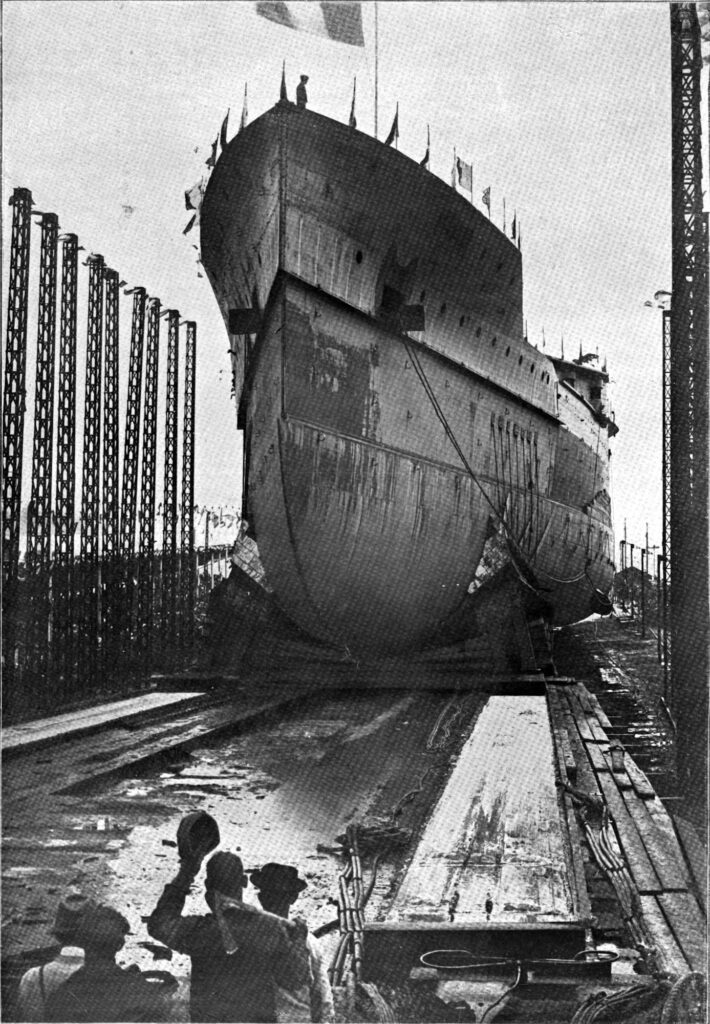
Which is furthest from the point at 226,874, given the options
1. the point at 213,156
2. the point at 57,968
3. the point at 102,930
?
the point at 213,156

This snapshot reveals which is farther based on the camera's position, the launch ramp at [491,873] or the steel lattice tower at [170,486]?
the steel lattice tower at [170,486]

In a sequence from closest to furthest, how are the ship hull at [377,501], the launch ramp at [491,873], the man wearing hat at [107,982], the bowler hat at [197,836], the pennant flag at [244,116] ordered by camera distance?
the launch ramp at [491,873], the man wearing hat at [107,982], the bowler hat at [197,836], the pennant flag at [244,116], the ship hull at [377,501]

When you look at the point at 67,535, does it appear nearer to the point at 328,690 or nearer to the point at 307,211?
the point at 328,690

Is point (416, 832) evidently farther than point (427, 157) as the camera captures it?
No

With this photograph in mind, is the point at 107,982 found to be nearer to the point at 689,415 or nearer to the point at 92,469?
the point at 92,469

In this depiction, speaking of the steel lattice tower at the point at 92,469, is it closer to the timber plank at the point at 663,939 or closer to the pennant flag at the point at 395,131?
the pennant flag at the point at 395,131

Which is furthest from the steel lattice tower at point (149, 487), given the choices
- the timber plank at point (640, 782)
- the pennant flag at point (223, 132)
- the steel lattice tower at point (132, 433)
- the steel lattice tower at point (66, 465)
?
the timber plank at point (640, 782)

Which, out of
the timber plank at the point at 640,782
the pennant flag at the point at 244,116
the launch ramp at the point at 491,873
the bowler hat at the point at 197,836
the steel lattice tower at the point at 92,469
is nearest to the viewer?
the launch ramp at the point at 491,873

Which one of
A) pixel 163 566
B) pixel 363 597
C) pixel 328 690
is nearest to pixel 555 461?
pixel 363 597
